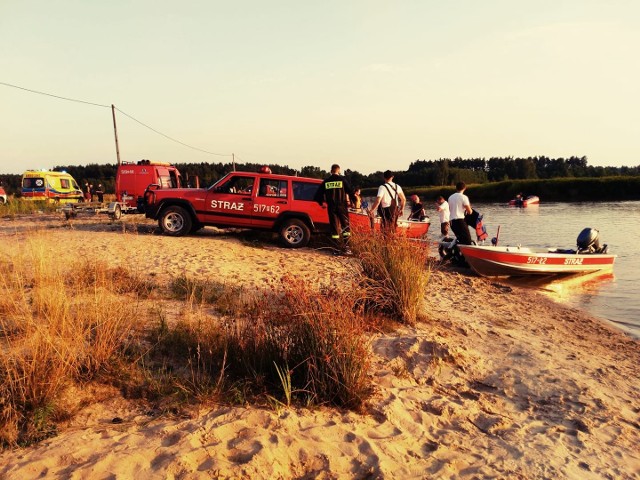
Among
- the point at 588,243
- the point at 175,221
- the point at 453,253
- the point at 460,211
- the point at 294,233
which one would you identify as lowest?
the point at 453,253

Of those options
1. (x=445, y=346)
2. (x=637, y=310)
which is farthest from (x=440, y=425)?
(x=637, y=310)

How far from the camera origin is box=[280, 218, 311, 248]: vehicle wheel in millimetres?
12938

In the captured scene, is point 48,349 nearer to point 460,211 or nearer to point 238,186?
point 238,186

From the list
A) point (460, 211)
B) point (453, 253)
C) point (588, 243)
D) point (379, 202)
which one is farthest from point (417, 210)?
point (588, 243)

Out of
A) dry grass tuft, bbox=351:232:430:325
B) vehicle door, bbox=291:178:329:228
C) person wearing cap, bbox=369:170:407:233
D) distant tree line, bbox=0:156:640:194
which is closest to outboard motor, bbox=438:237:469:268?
person wearing cap, bbox=369:170:407:233

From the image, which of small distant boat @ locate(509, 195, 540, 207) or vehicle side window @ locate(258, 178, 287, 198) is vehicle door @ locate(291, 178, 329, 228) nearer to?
vehicle side window @ locate(258, 178, 287, 198)

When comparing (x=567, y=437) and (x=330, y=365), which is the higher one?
(x=330, y=365)

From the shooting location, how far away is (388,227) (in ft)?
22.8

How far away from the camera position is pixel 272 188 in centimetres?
1297

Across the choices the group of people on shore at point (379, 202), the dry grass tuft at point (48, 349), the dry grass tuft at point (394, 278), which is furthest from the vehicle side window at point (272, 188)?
the dry grass tuft at point (48, 349)

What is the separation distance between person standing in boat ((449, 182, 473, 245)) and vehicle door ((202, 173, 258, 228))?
5357 millimetres

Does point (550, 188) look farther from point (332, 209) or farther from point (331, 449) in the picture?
point (331, 449)

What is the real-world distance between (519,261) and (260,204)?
6841mm

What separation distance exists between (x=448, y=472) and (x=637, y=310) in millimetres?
8338
